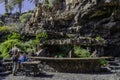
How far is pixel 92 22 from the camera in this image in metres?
28.9

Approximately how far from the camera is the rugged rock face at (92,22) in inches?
1083

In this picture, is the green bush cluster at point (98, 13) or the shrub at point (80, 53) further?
the green bush cluster at point (98, 13)

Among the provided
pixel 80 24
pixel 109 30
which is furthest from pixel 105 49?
pixel 80 24

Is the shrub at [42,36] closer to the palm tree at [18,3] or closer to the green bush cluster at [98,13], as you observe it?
the green bush cluster at [98,13]

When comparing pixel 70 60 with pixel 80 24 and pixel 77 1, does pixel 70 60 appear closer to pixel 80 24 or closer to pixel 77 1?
pixel 80 24

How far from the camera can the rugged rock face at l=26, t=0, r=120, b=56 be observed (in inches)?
1083

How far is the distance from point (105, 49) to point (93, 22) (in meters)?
3.94

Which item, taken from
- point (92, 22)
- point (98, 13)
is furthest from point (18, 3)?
point (98, 13)

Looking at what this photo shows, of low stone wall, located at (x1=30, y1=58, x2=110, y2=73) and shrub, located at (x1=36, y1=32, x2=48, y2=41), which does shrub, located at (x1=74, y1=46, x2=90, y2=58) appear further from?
shrub, located at (x1=36, y1=32, x2=48, y2=41)

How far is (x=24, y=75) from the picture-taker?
17312 mm

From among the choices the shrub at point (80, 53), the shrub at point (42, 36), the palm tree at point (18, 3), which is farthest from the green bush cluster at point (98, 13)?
the palm tree at point (18, 3)

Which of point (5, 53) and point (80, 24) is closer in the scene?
point (5, 53)

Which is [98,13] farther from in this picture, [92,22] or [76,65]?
[76,65]

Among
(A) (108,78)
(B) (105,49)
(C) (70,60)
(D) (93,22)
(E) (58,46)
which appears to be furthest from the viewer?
(D) (93,22)
